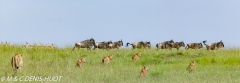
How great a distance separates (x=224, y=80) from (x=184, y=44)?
16.2m

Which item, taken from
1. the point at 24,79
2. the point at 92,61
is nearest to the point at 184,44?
the point at 92,61

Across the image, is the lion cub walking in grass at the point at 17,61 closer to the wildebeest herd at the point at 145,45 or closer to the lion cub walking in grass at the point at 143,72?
the lion cub walking in grass at the point at 143,72

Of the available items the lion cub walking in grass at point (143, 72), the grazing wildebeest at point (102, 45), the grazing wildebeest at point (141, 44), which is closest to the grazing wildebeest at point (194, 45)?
the grazing wildebeest at point (141, 44)

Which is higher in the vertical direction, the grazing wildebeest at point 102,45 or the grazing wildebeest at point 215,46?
the grazing wildebeest at point 102,45

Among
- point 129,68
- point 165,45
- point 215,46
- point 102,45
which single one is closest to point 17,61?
point 129,68

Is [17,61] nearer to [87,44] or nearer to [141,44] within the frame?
[87,44]

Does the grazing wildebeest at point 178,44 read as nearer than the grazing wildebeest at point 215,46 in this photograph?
No

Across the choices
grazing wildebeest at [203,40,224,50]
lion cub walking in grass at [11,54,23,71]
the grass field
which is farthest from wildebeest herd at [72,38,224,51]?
lion cub walking in grass at [11,54,23,71]

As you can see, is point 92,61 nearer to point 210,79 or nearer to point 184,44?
point 210,79

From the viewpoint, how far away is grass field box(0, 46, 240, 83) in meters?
12.2

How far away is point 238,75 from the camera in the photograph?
13.8 m

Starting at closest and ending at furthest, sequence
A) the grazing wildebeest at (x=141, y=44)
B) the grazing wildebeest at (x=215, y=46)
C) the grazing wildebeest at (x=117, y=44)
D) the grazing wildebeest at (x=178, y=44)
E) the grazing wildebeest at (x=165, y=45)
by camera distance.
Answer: the grazing wildebeest at (x=117, y=44) < the grazing wildebeest at (x=215, y=46) < the grazing wildebeest at (x=165, y=45) < the grazing wildebeest at (x=178, y=44) < the grazing wildebeest at (x=141, y=44)

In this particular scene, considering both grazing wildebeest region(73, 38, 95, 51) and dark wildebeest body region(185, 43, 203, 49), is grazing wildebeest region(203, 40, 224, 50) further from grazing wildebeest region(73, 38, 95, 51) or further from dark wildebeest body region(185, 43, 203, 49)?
grazing wildebeest region(73, 38, 95, 51)

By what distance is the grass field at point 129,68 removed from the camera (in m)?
12.2
